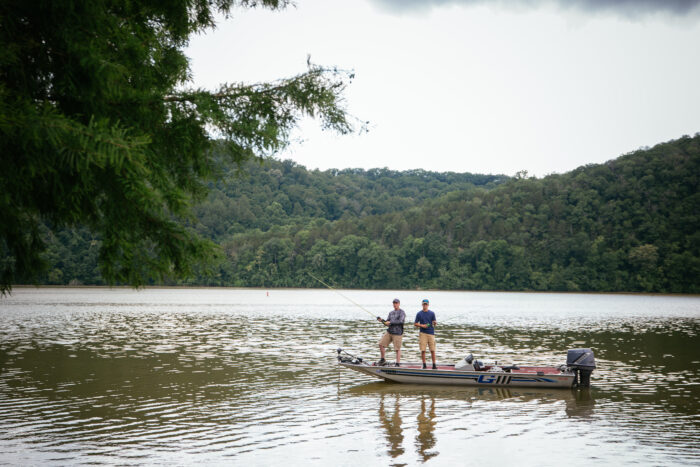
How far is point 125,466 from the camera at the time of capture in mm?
9359

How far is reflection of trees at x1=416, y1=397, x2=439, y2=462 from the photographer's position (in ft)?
34.5

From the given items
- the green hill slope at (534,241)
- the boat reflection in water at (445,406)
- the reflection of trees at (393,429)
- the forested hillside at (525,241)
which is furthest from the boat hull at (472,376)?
the green hill slope at (534,241)

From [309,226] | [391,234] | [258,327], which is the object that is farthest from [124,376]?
[309,226]

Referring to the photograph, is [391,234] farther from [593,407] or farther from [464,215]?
[593,407]

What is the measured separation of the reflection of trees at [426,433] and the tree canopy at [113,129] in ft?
23.7

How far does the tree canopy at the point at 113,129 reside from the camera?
12.0ft

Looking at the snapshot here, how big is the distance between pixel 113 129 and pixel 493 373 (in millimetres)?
15572

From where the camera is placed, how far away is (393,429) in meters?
12.4

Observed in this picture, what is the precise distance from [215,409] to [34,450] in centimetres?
431

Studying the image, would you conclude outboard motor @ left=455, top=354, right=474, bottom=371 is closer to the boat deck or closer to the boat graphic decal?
the boat deck

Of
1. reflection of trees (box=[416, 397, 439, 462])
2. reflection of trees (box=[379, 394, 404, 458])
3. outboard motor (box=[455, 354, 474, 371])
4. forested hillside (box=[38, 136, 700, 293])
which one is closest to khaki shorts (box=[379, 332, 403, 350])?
outboard motor (box=[455, 354, 474, 371])

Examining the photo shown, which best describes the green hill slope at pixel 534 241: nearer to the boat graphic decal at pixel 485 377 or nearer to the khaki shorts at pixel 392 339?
the boat graphic decal at pixel 485 377

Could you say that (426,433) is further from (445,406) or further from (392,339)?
(392,339)

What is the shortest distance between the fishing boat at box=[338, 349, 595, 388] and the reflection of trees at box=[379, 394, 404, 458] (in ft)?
8.45
